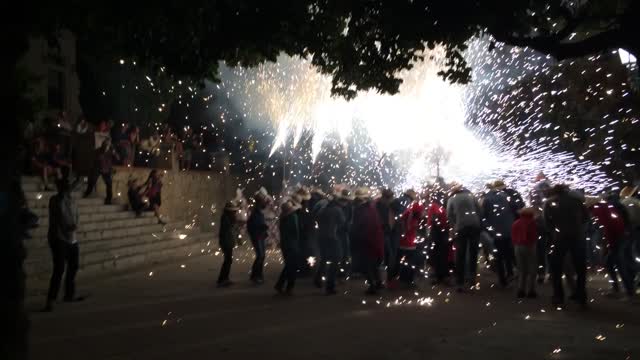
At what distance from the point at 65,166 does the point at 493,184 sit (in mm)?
10335

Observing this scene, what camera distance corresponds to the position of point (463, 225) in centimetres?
1228

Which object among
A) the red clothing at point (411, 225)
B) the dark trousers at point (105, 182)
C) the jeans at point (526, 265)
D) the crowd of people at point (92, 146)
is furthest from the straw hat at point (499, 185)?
the dark trousers at point (105, 182)

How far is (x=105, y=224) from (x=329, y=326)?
10.8 meters

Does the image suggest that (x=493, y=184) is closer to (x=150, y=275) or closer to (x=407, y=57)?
(x=407, y=57)

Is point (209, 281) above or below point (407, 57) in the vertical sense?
below

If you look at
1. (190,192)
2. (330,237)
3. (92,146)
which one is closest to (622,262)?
(330,237)

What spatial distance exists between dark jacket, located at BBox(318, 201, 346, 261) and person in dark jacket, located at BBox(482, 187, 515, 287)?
2.61 metres

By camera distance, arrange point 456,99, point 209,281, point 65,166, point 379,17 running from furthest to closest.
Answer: point 456,99 → point 65,166 → point 209,281 → point 379,17

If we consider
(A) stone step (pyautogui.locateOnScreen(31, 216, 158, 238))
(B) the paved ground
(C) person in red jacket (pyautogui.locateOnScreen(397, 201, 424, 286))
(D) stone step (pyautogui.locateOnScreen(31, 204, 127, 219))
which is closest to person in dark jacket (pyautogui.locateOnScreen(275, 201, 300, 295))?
(B) the paved ground

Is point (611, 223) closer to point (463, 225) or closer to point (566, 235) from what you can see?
point (566, 235)

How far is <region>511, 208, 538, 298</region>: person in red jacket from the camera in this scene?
37.4ft

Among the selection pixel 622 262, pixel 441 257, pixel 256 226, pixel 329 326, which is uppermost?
pixel 256 226

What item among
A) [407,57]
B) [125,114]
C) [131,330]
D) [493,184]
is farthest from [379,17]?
[125,114]

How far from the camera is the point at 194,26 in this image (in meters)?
9.66
